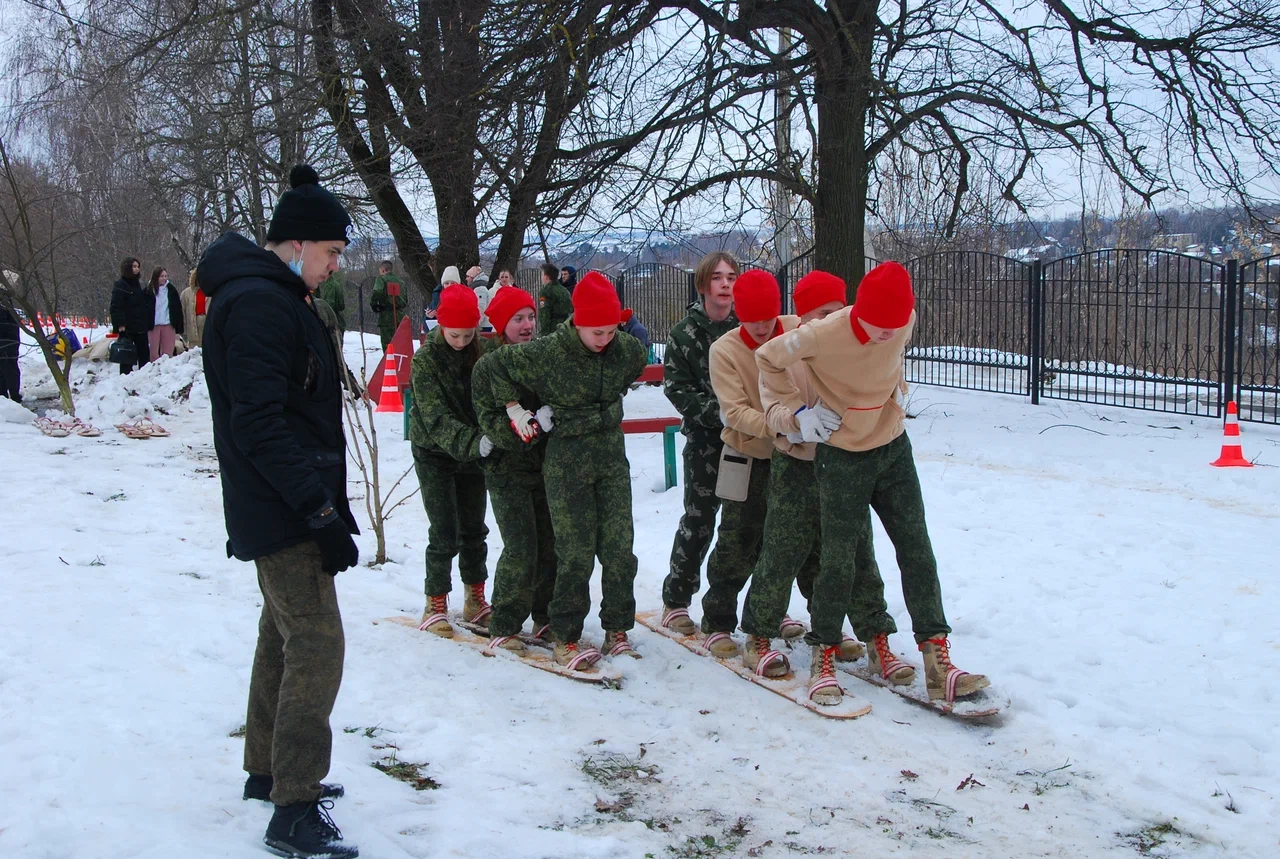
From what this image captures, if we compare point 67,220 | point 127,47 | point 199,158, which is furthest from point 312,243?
point 67,220

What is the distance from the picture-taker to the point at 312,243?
3164mm

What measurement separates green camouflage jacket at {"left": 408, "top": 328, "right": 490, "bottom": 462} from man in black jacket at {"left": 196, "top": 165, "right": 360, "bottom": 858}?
6.49 feet

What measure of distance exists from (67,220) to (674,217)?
1349cm

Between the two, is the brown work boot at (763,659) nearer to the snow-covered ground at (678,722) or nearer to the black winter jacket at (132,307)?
the snow-covered ground at (678,722)

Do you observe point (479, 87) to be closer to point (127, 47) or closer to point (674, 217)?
point (674, 217)

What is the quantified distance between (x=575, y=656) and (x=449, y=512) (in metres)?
1.07

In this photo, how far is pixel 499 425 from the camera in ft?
16.6

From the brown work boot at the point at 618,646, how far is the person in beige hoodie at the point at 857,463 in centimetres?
95

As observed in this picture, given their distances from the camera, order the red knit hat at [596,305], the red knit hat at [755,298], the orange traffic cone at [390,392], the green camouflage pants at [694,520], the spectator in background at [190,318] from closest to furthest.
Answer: the red knit hat at [596,305] → the red knit hat at [755,298] → the green camouflage pants at [694,520] → the orange traffic cone at [390,392] → the spectator in background at [190,318]

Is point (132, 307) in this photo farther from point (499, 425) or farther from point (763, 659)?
point (763, 659)

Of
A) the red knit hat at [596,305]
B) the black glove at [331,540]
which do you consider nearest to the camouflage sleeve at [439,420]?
the red knit hat at [596,305]

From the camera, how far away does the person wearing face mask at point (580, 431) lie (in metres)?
4.90

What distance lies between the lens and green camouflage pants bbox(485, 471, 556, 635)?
17.3 feet

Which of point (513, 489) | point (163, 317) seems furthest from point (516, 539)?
point (163, 317)
